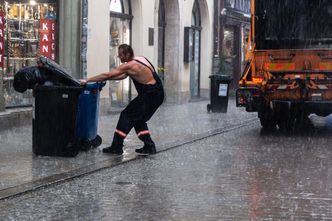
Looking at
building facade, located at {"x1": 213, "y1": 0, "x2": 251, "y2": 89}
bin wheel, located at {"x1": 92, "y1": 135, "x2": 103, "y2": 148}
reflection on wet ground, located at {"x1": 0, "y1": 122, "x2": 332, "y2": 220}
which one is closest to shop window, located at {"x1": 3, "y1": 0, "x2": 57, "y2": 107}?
bin wheel, located at {"x1": 92, "y1": 135, "x2": 103, "y2": 148}

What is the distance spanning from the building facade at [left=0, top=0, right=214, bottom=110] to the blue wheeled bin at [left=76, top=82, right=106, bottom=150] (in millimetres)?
3598

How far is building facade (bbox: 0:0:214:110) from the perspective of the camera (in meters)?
15.1

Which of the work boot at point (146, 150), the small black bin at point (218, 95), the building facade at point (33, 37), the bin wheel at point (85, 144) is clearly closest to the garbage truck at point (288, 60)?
the work boot at point (146, 150)

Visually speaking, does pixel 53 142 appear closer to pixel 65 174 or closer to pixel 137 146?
pixel 65 174

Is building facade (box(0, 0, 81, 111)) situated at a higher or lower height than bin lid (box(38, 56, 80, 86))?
higher

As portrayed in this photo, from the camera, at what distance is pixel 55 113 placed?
9.79 metres

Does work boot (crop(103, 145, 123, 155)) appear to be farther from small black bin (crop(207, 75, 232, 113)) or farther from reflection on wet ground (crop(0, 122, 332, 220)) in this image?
small black bin (crop(207, 75, 232, 113))

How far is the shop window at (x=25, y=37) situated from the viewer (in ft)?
48.3

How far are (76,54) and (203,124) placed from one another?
3.58 meters

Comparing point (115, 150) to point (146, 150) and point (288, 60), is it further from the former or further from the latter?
point (288, 60)

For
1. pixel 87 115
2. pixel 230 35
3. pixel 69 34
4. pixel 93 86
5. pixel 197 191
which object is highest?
pixel 230 35

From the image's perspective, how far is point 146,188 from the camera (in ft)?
26.1

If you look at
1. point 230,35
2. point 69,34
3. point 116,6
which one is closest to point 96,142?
point 69,34

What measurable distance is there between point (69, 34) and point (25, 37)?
125 cm
